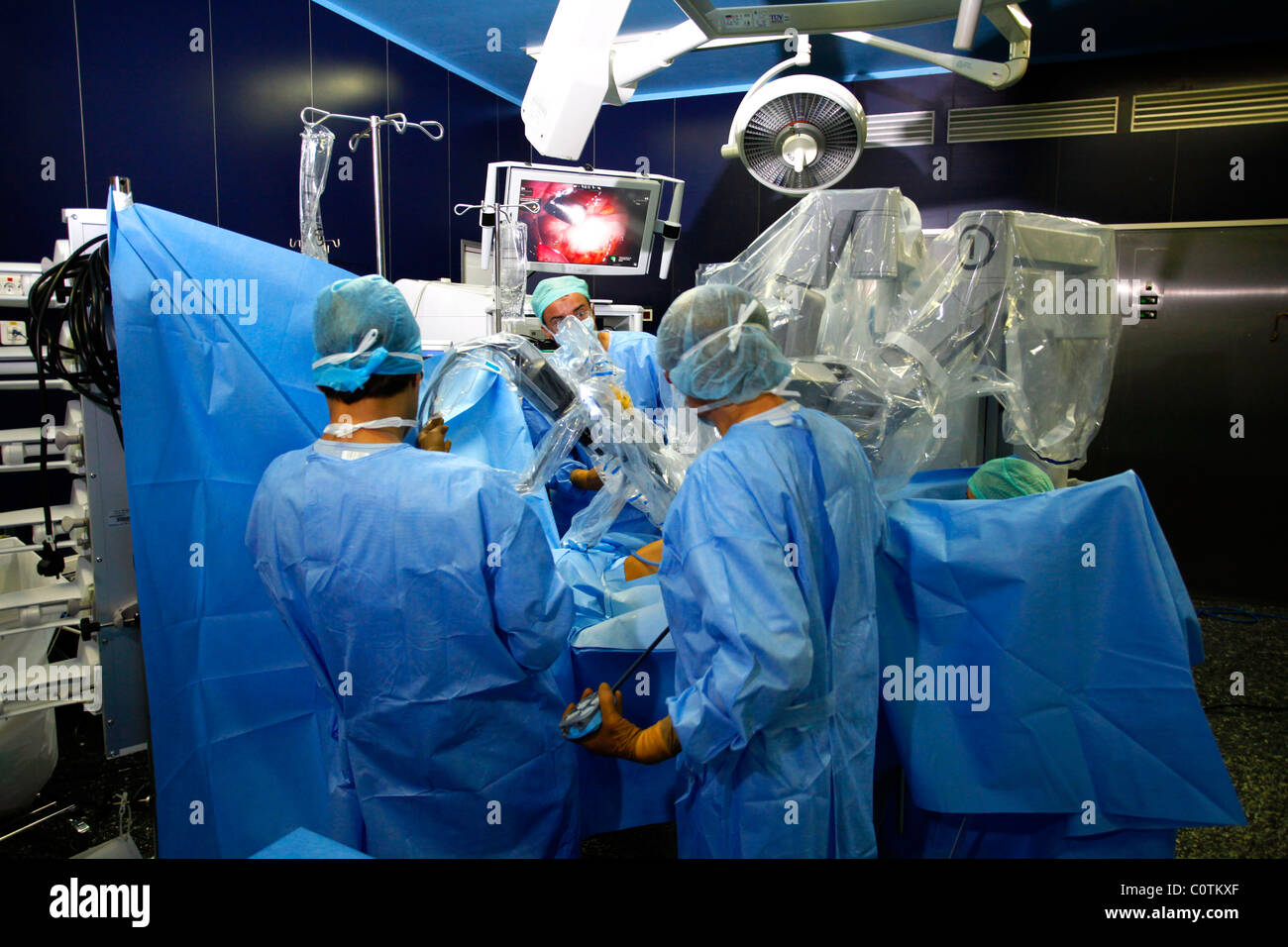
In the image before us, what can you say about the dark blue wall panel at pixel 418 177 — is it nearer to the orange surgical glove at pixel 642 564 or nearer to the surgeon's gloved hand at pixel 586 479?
the surgeon's gloved hand at pixel 586 479

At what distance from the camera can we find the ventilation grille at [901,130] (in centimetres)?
482

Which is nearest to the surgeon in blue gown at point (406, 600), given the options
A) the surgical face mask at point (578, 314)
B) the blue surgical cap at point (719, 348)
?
the blue surgical cap at point (719, 348)

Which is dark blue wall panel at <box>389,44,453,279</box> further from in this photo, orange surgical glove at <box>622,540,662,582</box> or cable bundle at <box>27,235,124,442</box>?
orange surgical glove at <box>622,540,662,582</box>

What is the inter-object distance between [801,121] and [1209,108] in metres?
2.93

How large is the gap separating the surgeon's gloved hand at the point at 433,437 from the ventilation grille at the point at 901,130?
4097mm

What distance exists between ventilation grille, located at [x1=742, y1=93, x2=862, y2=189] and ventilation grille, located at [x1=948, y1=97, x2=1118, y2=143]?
2.26 m

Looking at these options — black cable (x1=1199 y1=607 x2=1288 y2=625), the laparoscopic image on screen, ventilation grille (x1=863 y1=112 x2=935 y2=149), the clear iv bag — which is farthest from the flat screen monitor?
black cable (x1=1199 y1=607 x2=1288 y2=625)

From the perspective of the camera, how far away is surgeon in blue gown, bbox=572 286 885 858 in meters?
1.23

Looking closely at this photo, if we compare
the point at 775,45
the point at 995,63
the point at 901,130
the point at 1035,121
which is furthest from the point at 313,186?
the point at 1035,121

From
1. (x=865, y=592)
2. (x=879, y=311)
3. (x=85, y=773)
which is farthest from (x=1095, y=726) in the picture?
(x=85, y=773)

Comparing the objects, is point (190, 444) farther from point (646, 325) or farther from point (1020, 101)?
point (1020, 101)

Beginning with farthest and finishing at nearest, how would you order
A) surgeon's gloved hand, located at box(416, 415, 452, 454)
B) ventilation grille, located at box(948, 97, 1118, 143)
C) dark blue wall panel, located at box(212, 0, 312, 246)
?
ventilation grille, located at box(948, 97, 1118, 143) → dark blue wall panel, located at box(212, 0, 312, 246) → surgeon's gloved hand, located at box(416, 415, 452, 454)

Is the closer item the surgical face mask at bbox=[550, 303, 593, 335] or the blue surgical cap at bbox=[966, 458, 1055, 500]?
the blue surgical cap at bbox=[966, 458, 1055, 500]

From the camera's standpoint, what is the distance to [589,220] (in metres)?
3.83
